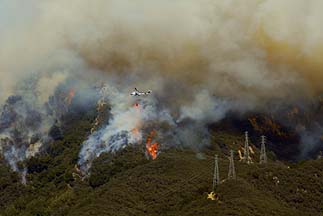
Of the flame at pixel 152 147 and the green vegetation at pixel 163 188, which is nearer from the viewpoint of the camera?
the green vegetation at pixel 163 188

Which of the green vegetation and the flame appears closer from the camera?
the green vegetation

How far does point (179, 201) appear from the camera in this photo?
148 metres

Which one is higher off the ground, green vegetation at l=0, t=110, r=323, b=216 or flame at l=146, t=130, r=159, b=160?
flame at l=146, t=130, r=159, b=160

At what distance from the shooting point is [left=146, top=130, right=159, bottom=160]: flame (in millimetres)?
183250

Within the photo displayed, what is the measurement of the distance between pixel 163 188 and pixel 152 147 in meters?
32.4

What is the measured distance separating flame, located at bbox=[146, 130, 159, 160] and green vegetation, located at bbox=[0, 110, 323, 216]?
1861 millimetres

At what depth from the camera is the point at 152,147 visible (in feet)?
616

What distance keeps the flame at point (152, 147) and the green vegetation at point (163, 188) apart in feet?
6.11

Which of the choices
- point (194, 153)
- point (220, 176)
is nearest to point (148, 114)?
point (194, 153)

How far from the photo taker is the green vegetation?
140 meters

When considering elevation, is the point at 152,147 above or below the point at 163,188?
above

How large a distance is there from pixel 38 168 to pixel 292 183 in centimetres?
7305

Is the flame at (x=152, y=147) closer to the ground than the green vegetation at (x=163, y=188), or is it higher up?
higher up

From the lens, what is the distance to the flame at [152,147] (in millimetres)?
183250
